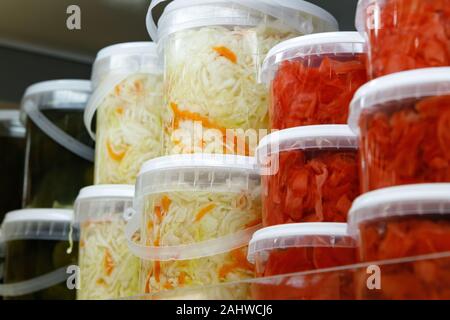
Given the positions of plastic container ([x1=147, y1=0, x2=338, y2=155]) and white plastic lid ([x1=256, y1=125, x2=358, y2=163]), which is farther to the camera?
plastic container ([x1=147, y1=0, x2=338, y2=155])

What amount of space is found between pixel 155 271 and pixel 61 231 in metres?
Answer: 0.53

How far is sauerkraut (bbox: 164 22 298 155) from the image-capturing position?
1221 mm

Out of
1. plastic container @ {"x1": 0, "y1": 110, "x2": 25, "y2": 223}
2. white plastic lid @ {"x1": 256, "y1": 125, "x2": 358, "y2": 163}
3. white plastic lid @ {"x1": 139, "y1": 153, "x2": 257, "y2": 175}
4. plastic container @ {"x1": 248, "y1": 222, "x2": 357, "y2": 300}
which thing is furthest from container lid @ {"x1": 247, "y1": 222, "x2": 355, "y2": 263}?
plastic container @ {"x1": 0, "y1": 110, "x2": 25, "y2": 223}

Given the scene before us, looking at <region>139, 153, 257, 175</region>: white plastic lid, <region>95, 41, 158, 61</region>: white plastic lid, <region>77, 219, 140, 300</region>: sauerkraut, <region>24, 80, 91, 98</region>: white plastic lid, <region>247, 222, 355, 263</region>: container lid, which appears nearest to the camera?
<region>247, 222, 355, 263</region>: container lid

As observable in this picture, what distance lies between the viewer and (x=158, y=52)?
4.53 feet

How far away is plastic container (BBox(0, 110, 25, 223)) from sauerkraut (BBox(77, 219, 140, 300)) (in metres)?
0.50

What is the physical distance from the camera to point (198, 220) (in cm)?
A: 115

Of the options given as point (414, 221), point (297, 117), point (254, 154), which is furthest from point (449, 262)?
point (254, 154)

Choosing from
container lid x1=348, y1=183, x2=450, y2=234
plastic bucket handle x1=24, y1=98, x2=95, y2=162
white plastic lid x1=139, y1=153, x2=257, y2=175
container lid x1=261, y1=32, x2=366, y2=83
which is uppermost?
container lid x1=261, y1=32, x2=366, y2=83

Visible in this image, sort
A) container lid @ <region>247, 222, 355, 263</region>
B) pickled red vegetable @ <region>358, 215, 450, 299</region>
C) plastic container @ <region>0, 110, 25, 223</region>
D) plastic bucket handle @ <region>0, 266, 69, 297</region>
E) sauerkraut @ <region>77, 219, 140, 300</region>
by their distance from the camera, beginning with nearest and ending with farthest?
pickled red vegetable @ <region>358, 215, 450, 299</region> → container lid @ <region>247, 222, 355, 263</region> → sauerkraut @ <region>77, 219, 140, 300</region> → plastic bucket handle @ <region>0, 266, 69, 297</region> → plastic container @ <region>0, 110, 25, 223</region>

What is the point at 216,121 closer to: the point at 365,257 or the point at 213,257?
the point at 213,257

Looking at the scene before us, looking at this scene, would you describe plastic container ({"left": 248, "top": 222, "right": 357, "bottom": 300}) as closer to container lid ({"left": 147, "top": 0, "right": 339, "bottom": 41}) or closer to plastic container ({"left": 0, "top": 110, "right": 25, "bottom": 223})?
container lid ({"left": 147, "top": 0, "right": 339, "bottom": 41})

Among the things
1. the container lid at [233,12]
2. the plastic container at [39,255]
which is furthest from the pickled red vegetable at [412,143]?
the plastic container at [39,255]

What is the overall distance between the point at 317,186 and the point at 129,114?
0.57 meters
